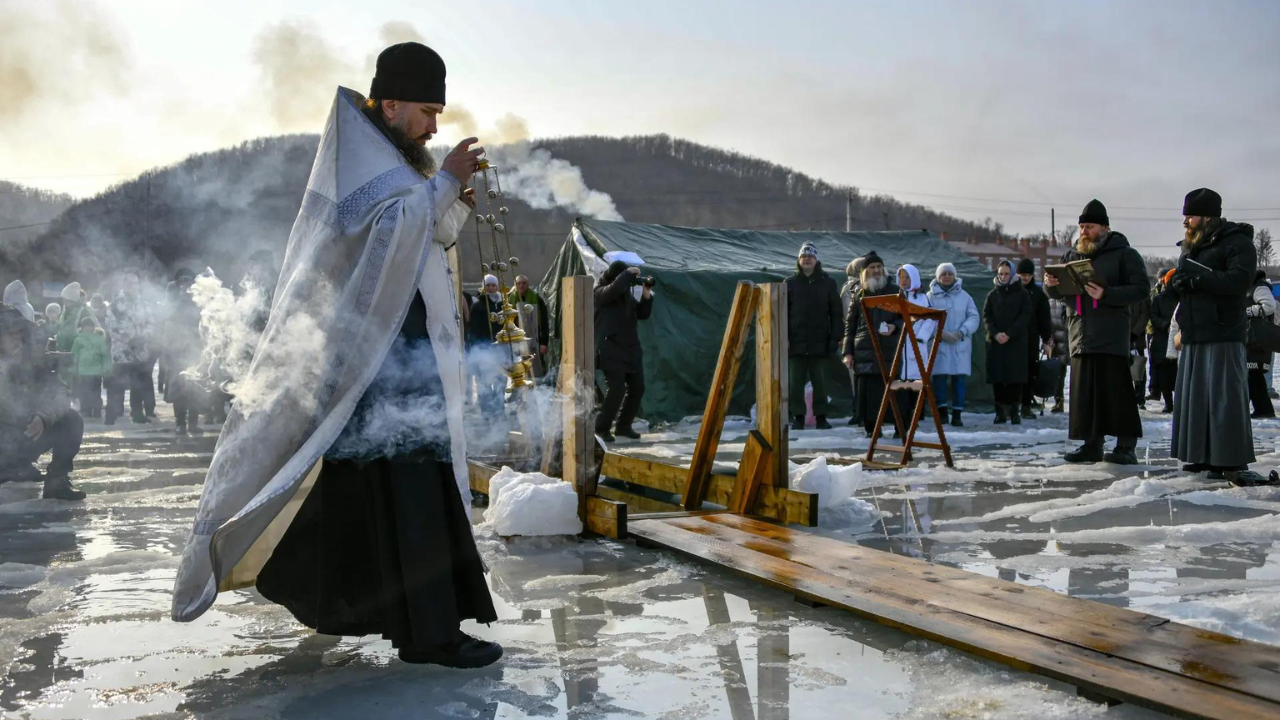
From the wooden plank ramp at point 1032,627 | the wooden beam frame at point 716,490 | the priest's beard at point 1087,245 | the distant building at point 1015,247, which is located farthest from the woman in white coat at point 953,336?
the distant building at point 1015,247

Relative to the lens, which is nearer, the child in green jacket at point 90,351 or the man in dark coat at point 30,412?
the man in dark coat at point 30,412

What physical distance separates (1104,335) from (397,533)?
622cm

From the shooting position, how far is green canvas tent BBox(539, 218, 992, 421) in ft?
41.5

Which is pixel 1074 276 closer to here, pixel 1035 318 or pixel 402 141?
pixel 1035 318

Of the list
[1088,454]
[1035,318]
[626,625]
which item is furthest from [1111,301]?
[626,625]

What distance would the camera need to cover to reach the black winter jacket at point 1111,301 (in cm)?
774

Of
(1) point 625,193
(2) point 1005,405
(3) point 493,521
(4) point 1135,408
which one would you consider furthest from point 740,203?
(3) point 493,521

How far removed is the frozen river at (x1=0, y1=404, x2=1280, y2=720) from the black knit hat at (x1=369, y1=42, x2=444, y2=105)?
189cm

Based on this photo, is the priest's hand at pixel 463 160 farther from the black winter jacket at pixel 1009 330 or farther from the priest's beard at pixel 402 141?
the black winter jacket at pixel 1009 330

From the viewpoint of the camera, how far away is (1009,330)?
11578mm

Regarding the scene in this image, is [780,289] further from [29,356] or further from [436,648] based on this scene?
[29,356]

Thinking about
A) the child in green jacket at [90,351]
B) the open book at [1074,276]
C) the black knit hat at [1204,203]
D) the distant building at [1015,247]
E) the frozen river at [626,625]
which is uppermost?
the distant building at [1015,247]

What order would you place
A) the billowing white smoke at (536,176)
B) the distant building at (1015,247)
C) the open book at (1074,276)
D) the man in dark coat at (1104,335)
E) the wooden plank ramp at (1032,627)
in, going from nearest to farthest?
the wooden plank ramp at (1032,627), the open book at (1074,276), the man in dark coat at (1104,335), the billowing white smoke at (536,176), the distant building at (1015,247)

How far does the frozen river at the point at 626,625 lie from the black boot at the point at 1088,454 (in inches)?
53.4
